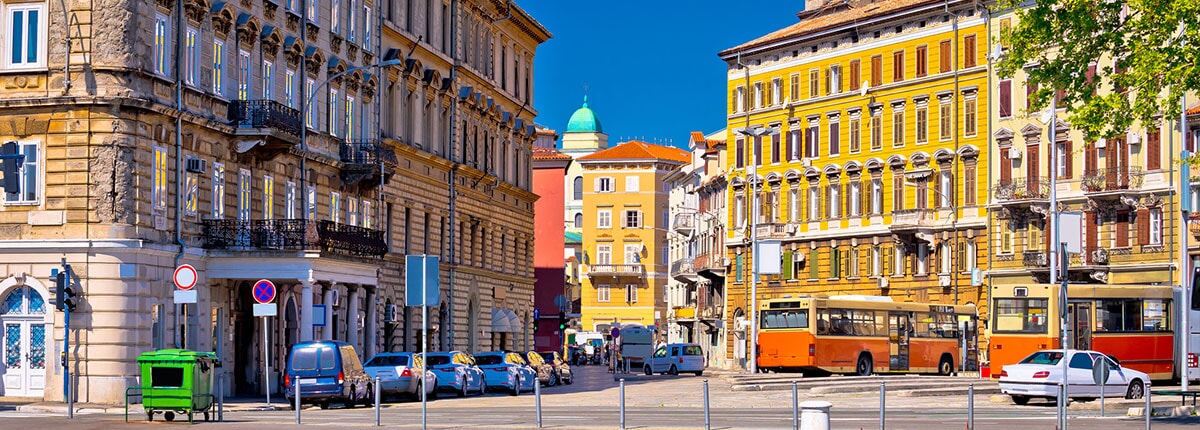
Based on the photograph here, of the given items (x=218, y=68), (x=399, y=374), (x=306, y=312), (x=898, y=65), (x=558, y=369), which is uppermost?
(x=898, y=65)

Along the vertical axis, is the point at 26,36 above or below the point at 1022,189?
above

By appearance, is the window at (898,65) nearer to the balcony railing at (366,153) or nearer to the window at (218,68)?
the balcony railing at (366,153)

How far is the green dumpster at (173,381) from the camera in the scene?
1308 inches

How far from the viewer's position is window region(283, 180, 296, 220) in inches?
2104

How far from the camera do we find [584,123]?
197 m

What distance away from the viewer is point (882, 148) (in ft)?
291

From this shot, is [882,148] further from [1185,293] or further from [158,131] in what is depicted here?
[158,131]

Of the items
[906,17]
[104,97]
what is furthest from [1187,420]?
[906,17]

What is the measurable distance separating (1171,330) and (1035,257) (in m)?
22.1

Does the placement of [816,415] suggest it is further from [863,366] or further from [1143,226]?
[1143,226]

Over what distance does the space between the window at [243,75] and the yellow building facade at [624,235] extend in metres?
104

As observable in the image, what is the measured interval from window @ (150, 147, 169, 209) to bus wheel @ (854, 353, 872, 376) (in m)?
26.2

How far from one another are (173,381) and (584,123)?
164m

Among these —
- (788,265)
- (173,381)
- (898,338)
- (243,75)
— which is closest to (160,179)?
(243,75)
